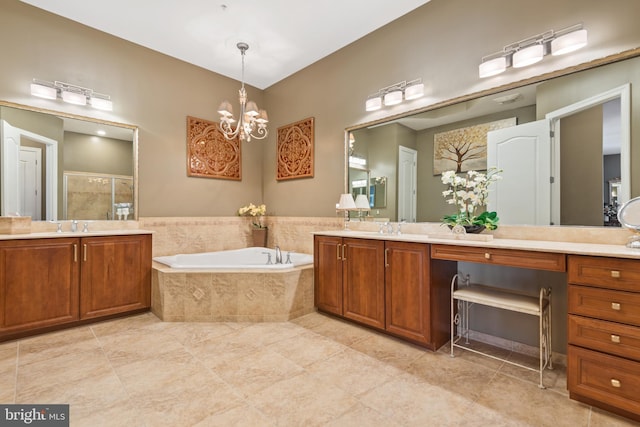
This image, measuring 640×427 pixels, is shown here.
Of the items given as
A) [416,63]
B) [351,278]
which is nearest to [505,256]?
[351,278]

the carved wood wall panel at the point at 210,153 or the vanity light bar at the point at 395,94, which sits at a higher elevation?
the vanity light bar at the point at 395,94

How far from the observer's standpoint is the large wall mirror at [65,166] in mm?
→ 2830

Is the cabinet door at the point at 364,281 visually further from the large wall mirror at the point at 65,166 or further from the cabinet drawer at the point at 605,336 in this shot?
the large wall mirror at the point at 65,166

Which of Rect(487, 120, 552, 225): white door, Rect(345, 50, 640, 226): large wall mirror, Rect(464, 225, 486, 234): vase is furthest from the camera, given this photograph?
Rect(464, 225, 486, 234): vase

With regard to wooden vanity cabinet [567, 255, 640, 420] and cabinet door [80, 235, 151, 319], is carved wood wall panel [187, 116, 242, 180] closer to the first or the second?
cabinet door [80, 235, 151, 319]

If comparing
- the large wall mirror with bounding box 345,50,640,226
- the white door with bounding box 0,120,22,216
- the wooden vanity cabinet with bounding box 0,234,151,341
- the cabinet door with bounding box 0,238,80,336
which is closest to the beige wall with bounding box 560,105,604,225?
the large wall mirror with bounding box 345,50,640,226

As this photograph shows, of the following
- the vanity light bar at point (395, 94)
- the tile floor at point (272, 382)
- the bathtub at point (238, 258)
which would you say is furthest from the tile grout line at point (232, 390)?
the vanity light bar at point (395, 94)

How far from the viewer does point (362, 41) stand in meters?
3.46

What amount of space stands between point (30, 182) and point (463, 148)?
13.4ft

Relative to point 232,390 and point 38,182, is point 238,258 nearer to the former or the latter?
point 38,182

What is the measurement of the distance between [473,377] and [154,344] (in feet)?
7.90

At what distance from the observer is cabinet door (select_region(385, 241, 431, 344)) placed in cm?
232

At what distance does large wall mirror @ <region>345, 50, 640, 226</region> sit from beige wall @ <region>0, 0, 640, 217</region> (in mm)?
153

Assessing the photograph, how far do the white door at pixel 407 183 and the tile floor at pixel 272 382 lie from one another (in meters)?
1.20
